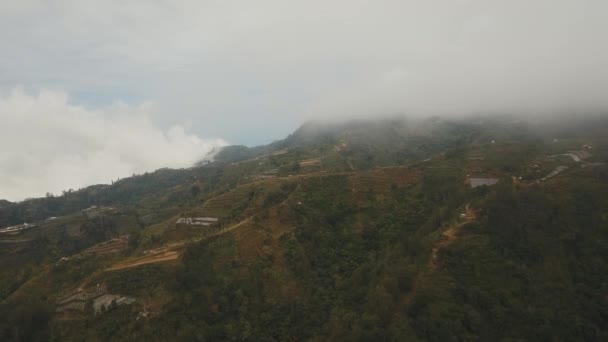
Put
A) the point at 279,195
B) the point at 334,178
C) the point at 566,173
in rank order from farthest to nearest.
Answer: the point at 334,178, the point at 279,195, the point at 566,173

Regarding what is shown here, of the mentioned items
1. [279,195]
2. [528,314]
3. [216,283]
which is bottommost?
[528,314]

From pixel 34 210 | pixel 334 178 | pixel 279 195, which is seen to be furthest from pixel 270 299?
pixel 34 210

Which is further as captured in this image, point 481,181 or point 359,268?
point 481,181

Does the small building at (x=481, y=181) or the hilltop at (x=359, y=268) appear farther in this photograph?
the small building at (x=481, y=181)

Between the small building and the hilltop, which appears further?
the small building

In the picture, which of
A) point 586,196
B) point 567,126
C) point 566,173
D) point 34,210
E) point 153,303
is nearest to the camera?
point 153,303

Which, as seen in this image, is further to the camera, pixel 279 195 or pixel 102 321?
pixel 279 195

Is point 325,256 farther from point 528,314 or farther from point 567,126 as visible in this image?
point 567,126

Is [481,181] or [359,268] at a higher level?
[481,181]
